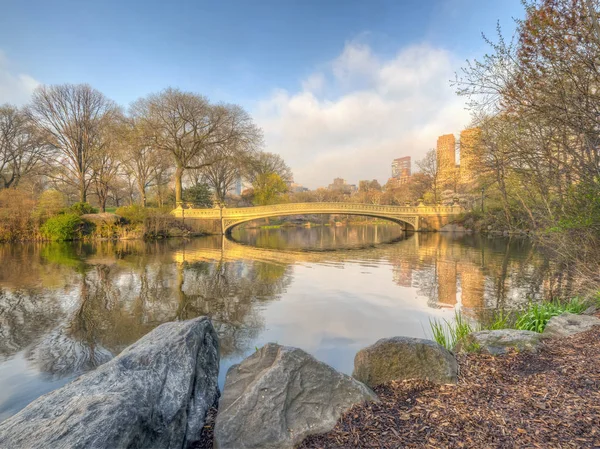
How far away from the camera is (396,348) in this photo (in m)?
2.91

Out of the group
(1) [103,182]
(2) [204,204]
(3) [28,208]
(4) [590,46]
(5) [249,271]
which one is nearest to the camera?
(4) [590,46]

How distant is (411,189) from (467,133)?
3672cm

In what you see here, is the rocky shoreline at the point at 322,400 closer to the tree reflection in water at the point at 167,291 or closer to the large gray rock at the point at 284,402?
the large gray rock at the point at 284,402

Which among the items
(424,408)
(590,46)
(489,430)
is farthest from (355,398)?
(590,46)

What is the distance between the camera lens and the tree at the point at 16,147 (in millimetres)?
25328

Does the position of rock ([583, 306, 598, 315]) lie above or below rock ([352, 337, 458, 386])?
below

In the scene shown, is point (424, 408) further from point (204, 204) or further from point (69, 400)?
point (204, 204)

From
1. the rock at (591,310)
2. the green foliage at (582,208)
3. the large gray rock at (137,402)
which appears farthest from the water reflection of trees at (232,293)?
the green foliage at (582,208)

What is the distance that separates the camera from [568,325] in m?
3.92

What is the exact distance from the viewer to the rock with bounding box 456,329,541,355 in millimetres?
3266

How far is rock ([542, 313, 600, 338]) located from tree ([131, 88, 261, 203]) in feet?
81.4

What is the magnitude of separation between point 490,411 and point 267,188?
38.1 m

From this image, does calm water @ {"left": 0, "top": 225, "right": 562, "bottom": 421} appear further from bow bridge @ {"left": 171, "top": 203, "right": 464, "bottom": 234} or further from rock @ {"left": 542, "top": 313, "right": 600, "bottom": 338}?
bow bridge @ {"left": 171, "top": 203, "right": 464, "bottom": 234}

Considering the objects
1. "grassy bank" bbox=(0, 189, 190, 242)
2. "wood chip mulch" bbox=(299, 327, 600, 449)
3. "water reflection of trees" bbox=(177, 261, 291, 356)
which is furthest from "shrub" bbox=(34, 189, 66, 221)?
"wood chip mulch" bbox=(299, 327, 600, 449)
